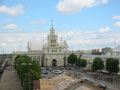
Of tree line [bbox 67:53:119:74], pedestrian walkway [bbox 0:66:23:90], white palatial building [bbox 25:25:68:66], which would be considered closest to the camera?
pedestrian walkway [bbox 0:66:23:90]

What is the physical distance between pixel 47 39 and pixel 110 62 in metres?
74.1

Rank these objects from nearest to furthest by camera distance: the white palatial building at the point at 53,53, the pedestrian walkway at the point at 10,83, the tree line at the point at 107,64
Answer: the pedestrian walkway at the point at 10,83
the tree line at the point at 107,64
the white palatial building at the point at 53,53

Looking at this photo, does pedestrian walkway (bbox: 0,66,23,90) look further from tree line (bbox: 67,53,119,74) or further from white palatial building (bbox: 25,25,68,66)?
white palatial building (bbox: 25,25,68,66)

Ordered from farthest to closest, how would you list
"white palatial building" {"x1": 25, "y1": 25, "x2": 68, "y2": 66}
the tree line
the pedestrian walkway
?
"white palatial building" {"x1": 25, "y1": 25, "x2": 68, "y2": 66} → the tree line → the pedestrian walkway

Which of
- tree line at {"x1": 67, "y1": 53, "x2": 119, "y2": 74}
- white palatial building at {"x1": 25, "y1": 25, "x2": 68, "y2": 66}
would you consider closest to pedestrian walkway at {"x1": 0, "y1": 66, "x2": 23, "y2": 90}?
tree line at {"x1": 67, "y1": 53, "x2": 119, "y2": 74}

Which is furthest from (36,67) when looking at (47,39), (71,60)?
(47,39)

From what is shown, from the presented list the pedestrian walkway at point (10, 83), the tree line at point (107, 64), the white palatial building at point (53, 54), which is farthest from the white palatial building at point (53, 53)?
the pedestrian walkway at point (10, 83)

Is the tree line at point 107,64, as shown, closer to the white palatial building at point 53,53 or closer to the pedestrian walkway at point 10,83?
the pedestrian walkway at point 10,83

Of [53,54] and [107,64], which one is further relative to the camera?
[53,54]

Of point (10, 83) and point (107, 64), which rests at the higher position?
point (107, 64)

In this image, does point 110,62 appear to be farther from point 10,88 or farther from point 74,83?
point 74,83

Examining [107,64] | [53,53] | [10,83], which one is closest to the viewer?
[10,83]

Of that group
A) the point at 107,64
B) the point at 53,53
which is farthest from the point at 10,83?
the point at 53,53

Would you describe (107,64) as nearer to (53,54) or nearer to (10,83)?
(10,83)
